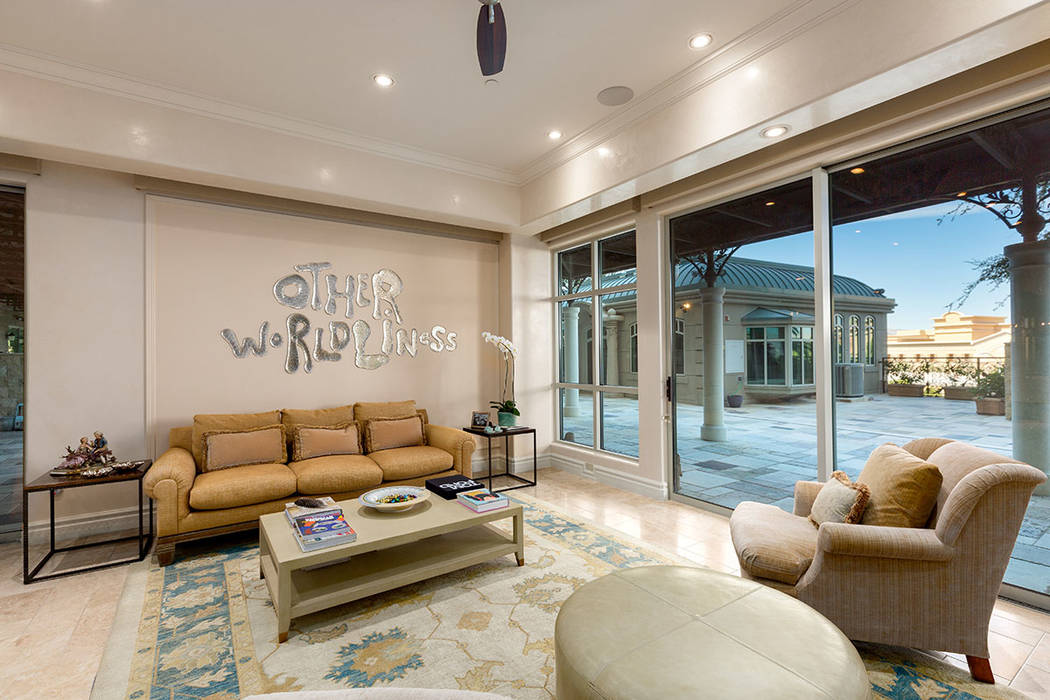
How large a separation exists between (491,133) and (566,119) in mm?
637

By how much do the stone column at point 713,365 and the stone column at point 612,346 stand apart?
3.15 ft

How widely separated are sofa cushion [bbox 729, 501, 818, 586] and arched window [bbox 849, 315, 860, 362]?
123 centimetres

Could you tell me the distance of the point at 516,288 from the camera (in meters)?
5.38

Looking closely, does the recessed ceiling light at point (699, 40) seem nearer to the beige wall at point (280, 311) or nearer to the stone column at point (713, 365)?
the stone column at point (713, 365)

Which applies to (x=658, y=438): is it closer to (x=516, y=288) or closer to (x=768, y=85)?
(x=516, y=288)

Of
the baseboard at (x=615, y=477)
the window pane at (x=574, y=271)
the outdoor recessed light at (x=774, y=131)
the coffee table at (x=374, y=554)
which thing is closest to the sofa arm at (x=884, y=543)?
the coffee table at (x=374, y=554)

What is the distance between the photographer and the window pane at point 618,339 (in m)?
4.75

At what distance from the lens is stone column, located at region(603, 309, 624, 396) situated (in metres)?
4.94

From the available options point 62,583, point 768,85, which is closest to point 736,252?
point 768,85

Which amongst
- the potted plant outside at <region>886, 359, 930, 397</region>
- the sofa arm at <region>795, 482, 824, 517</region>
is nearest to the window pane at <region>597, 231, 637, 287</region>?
the potted plant outside at <region>886, 359, 930, 397</region>

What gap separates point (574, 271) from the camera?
5.47 metres

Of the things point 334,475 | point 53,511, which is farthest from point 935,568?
point 53,511

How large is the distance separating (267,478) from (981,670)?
3.79m

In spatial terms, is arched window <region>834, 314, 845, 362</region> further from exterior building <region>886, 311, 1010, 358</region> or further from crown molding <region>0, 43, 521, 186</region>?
crown molding <region>0, 43, 521, 186</region>
